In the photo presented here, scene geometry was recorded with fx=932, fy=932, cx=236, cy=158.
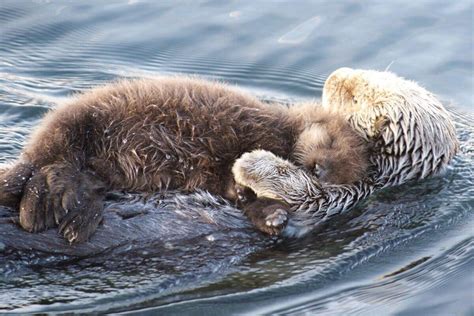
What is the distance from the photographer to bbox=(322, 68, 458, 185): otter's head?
6.39 metres

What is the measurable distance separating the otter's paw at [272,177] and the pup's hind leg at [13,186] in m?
1.28

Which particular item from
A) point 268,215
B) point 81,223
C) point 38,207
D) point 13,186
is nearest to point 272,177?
point 268,215

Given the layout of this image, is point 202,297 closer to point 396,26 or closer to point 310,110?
point 310,110

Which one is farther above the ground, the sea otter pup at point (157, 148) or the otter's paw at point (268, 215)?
the sea otter pup at point (157, 148)

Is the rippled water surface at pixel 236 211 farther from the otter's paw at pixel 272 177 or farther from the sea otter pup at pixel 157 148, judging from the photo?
the otter's paw at pixel 272 177

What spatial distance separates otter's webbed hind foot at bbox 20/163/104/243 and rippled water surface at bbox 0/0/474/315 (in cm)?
7

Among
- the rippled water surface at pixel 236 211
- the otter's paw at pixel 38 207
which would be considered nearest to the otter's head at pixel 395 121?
the rippled water surface at pixel 236 211

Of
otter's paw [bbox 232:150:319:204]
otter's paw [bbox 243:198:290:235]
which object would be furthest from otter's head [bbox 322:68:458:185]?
otter's paw [bbox 243:198:290:235]

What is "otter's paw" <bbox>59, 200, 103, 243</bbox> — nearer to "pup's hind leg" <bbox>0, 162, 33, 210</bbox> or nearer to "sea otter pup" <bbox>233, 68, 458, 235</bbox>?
"pup's hind leg" <bbox>0, 162, 33, 210</bbox>

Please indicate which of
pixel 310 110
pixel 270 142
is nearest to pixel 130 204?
pixel 270 142

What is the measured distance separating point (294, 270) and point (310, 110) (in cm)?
130

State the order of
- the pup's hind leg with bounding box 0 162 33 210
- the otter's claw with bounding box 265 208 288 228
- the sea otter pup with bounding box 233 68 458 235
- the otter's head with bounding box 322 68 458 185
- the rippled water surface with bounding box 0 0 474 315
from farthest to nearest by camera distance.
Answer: the otter's head with bounding box 322 68 458 185
the sea otter pup with bounding box 233 68 458 235
the otter's claw with bounding box 265 208 288 228
the pup's hind leg with bounding box 0 162 33 210
the rippled water surface with bounding box 0 0 474 315

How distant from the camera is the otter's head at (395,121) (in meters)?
6.39

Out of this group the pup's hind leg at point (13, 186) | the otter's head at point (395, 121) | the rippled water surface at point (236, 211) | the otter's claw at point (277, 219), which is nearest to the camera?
the rippled water surface at point (236, 211)
